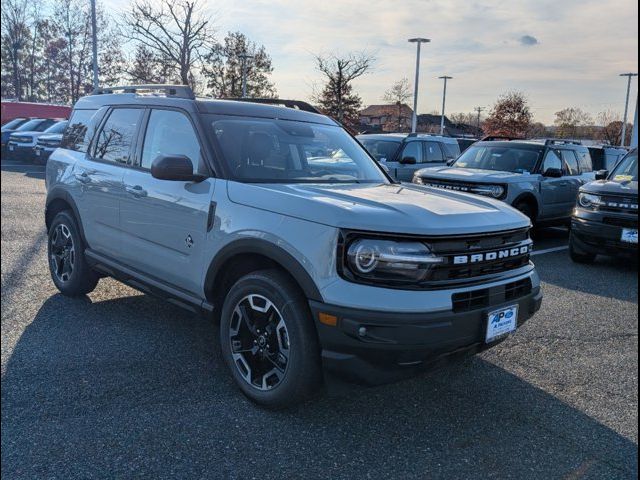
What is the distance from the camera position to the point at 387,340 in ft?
8.87

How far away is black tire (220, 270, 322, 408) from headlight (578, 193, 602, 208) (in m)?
5.89

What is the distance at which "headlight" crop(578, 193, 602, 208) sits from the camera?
7.43m

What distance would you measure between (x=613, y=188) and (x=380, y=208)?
5608 mm

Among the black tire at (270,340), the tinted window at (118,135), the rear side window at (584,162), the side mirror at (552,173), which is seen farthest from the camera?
the rear side window at (584,162)

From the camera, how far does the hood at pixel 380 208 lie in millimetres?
2861

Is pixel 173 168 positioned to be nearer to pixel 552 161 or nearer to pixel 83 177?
pixel 83 177

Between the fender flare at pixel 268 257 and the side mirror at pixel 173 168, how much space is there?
0.56m

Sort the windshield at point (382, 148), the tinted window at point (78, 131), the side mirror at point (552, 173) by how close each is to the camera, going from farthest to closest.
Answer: the windshield at point (382, 148), the side mirror at point (552, 173), the tinted window at point (78, 131)

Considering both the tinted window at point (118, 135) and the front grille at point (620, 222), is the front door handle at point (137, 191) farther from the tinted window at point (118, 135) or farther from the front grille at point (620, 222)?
the front grille at point (620, 222)

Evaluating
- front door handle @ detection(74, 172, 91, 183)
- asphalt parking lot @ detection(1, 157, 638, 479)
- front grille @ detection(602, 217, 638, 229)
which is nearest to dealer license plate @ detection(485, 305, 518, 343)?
asphalt parking lot @ detection(1, 157, 638, 479)

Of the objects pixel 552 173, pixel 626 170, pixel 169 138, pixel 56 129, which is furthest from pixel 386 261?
pixel 56 129

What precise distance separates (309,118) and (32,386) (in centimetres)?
276

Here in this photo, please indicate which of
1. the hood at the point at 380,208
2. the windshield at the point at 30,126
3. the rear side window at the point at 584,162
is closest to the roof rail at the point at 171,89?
the hood at the point at 380,208

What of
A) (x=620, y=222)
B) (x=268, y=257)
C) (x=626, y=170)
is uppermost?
(x=626, y=170)
